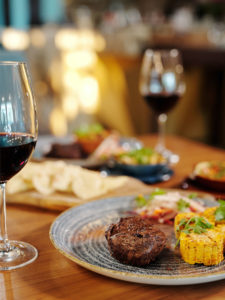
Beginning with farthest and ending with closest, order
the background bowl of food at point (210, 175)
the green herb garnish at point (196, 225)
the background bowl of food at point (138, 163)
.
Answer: the background bowl of food at point (138, 163), the background bowl of food at point (210, 175), the green herb garnish at point (196, 225)

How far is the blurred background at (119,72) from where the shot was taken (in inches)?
193

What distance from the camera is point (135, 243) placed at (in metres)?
0.75

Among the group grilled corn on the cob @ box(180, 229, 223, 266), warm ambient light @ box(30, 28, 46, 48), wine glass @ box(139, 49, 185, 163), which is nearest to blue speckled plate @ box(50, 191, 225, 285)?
grilled corn on the cob @ box(180, 229, 223, 266)

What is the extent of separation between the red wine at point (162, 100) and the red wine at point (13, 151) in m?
1.00

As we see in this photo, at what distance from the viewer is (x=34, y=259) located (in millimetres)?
815

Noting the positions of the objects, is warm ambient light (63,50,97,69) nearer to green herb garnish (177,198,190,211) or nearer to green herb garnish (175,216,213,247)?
green herb garnish (177,198,190,211)

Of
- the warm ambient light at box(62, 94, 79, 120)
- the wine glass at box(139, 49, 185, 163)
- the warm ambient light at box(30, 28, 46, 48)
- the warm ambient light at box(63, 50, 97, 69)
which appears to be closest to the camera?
the wine glass at box(139, 49, 185, 163)

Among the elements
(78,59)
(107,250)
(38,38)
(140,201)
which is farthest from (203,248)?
(38,38)

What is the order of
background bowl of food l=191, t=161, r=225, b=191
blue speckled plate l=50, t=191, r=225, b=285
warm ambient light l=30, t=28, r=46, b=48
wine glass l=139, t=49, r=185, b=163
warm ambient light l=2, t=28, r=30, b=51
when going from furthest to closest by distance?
warm ambient light l=2, t=28, r=30, b=51, warm ambient light l=30, t=28, r=46, b=48, wine glass l=139, t=49, r=185, b=163, background bowl of food l=191, t=161, r=225, b=191, blue speckled plate l=50, t=191, r=225, b=285

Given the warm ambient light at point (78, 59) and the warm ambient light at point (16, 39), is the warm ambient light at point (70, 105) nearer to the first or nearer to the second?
the warm ambient light at point (78, 59)

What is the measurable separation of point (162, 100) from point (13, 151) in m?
1.04

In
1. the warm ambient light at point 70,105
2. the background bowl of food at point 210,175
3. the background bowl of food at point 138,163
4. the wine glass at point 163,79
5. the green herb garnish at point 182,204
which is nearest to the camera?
the green herb garnish at point 182,204

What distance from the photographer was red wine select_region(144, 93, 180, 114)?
172cm

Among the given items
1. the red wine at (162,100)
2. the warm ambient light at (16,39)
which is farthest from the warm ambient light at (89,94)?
the red wine at (162,100)
